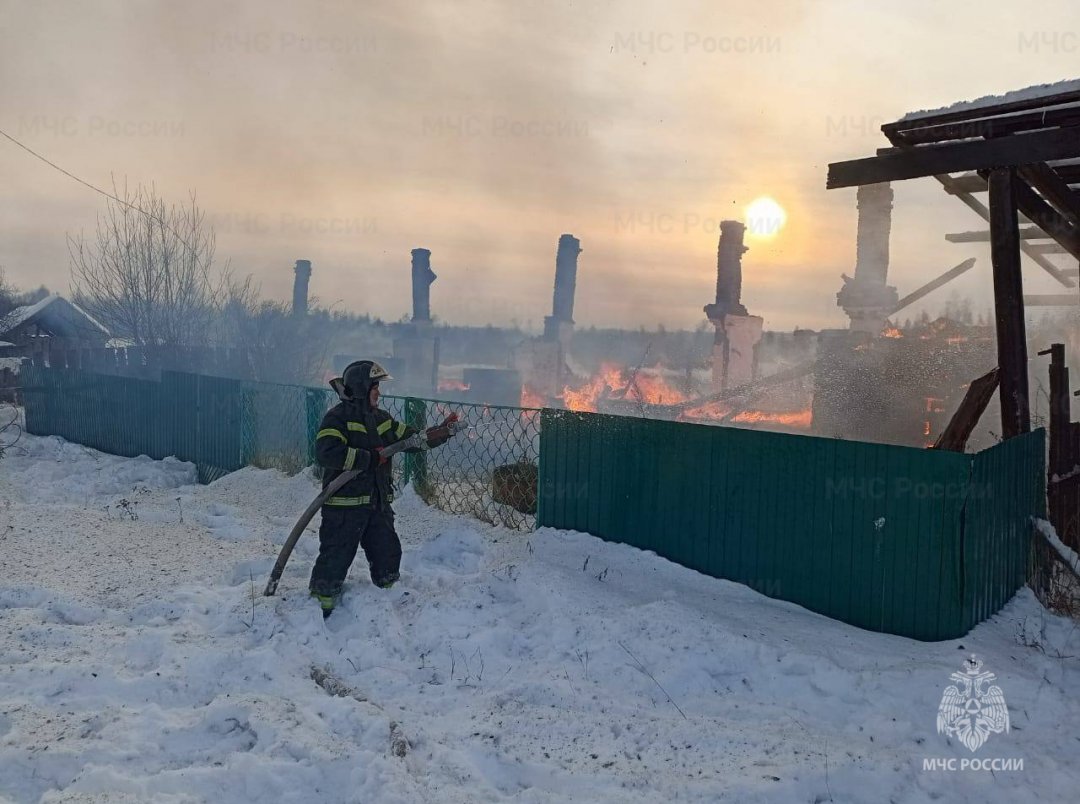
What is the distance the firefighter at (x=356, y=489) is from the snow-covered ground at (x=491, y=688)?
0.22m

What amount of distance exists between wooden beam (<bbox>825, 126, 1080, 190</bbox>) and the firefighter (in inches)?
169

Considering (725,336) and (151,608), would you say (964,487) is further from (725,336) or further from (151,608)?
(725,336)

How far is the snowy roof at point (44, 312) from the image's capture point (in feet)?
100

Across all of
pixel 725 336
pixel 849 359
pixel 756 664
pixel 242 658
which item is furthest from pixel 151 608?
pixel 725 336

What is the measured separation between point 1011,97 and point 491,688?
5.76 m

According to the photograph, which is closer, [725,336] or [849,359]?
[849,359]

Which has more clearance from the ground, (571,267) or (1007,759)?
(571,267)

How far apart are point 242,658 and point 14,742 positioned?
1155mm

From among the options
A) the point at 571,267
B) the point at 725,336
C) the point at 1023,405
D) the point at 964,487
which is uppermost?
the point at 571,267

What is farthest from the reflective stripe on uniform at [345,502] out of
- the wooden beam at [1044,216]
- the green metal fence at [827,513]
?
the wooden beam at [1044,216]

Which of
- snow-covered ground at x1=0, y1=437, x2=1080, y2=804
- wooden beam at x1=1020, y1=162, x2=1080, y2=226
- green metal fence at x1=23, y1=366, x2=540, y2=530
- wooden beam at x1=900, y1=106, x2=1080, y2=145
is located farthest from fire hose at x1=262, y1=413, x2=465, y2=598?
wooden beam at x1=1020, y1=162, x2=1080, y2=226

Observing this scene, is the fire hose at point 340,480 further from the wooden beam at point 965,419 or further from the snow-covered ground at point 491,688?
the wooden beam at point 965,419

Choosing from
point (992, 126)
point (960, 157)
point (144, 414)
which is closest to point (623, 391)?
point (144, 414)

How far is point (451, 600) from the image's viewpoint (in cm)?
495
